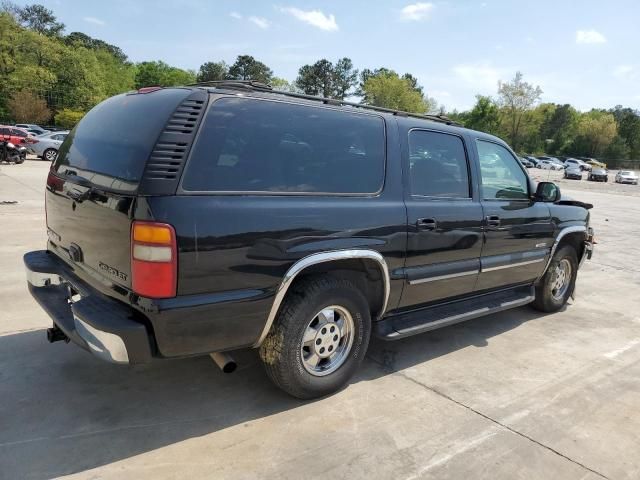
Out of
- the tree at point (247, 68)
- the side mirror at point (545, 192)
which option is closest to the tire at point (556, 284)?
the side mirror at point (545, 192)

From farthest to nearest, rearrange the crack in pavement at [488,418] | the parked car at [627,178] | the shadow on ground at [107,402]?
the parked car at [627,178], the crack in pavement at [488,418], the shadow on ground at [107,402]

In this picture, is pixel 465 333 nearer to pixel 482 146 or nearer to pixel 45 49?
pixel 482 146

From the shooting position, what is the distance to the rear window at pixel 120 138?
2.62 m

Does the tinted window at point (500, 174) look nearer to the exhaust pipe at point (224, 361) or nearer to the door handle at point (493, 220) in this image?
the door handle at point (493, 220)

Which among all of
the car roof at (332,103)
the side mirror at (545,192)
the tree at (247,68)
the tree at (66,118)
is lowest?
the side mirror at (545,192)

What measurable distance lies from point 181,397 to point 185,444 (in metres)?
0.53

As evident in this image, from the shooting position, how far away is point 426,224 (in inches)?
142

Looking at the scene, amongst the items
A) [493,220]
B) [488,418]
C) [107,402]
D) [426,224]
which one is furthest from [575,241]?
[107,402]

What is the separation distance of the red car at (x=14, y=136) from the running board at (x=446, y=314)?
73.0 feet

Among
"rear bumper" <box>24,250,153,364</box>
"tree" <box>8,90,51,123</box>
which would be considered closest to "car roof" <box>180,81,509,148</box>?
"rear bumper" <box>24,250,153,364</box>

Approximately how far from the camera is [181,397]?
127 inches

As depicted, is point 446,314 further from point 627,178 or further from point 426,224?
point 627,178

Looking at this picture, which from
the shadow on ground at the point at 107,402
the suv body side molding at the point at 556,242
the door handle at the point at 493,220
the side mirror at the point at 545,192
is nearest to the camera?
the shadow on ground at the point at 107,402

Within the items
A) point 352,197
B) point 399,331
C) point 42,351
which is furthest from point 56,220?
point 399,331
